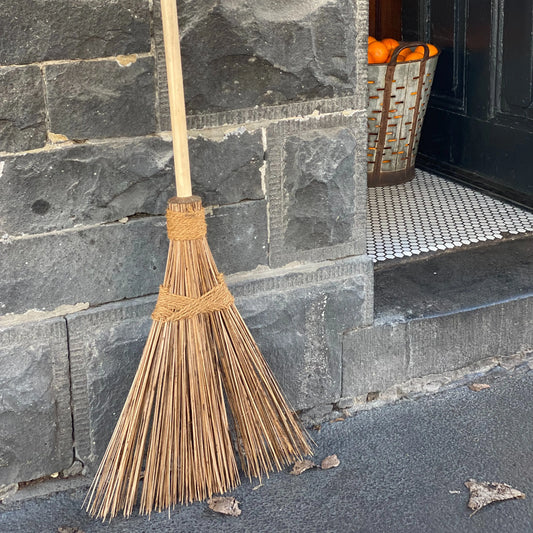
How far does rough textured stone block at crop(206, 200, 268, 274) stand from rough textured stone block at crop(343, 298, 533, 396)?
0.48m

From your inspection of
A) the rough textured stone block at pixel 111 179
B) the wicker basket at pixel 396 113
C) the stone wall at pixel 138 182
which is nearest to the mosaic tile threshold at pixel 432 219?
the wicker basket at pixel 396 113

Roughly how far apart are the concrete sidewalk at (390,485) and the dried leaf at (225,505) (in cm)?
2

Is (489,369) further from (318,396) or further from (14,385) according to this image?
(14,385)

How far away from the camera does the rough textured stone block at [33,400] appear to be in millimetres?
2410

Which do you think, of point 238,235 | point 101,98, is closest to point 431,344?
point 238,235

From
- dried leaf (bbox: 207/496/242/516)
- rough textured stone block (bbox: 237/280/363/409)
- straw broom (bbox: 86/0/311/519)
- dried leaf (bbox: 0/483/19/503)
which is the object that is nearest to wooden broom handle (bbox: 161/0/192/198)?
straw broom (bbox: 86/0/311/519)

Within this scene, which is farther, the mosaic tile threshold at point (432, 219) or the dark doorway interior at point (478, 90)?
the dark doorway interior at point (478, 90)

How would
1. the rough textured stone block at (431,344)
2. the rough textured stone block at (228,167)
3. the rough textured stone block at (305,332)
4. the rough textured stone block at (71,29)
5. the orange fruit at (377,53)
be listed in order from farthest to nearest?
1. the orange fruit at (377,53)
2. the rough textured stone block at (431,344)
3. the rough textured stone block at (305,332)
4. the rough textured stone block at (228,167)
5. the rough textured stone block at (71,29)

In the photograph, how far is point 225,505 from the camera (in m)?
2.47

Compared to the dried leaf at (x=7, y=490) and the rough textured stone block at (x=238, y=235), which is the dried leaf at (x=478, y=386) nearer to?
Result: the rough textured stone block at (x=238, y=235)

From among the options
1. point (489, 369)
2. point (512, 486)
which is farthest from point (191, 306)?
point (489, 369)

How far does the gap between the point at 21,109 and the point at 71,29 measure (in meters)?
0.25

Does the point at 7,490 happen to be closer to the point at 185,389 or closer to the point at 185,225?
the point at 185,389

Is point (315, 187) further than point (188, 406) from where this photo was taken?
Yes
